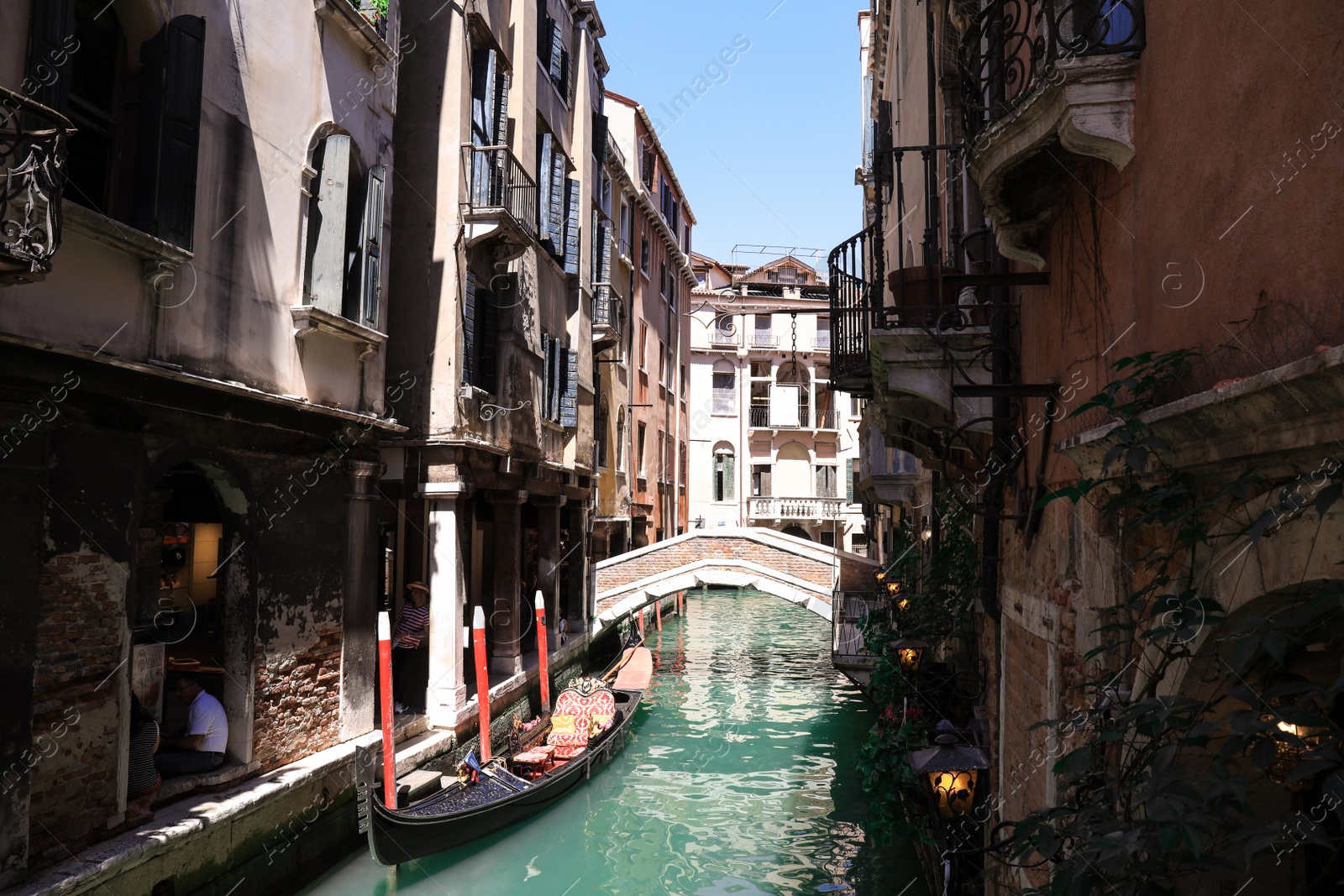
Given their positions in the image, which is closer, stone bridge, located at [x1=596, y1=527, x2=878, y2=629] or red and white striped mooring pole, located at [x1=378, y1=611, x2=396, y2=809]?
red and white striped mooring pole, located at [x1=378, y1=611, x2=396, y2=809]

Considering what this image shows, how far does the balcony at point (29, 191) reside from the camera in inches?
145

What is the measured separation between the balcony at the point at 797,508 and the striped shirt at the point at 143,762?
87.1 ft

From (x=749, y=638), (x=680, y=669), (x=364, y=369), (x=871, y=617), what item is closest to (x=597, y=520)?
(x=680, y=669)

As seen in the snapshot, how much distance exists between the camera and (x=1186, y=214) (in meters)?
2.37

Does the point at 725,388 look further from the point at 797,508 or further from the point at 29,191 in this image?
the point at 29,191

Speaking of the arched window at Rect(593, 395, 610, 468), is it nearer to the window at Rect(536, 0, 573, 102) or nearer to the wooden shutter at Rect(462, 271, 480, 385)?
the window at Rect(536, 0, 573, 102)

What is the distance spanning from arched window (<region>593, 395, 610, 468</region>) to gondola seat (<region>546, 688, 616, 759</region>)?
692 centimetres

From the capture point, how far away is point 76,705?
4988 mm

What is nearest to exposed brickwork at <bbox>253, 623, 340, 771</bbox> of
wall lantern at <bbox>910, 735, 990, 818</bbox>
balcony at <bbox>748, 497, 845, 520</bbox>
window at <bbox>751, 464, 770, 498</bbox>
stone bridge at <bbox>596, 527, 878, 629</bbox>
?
wall lantern at <bbox>910, 735, 990, 818</bbox>

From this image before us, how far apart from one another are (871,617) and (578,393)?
633 centimetres

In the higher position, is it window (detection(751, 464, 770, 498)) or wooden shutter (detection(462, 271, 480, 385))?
wooden shutter (detection(462, 271, 480, 385))

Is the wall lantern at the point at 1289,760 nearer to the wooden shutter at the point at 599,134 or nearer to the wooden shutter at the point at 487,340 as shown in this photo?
the wooden shutter at the point at 487,340

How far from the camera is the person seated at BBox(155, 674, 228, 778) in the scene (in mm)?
6164

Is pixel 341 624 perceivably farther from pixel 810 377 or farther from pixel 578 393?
pixel 810 377
